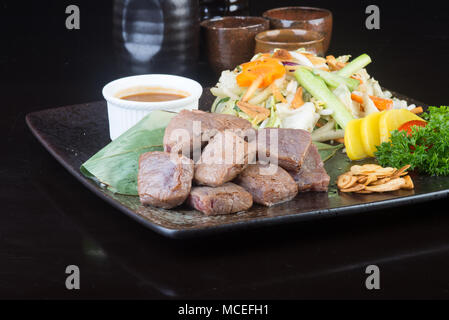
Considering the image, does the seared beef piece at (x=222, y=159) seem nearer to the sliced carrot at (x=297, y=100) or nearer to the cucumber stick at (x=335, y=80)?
the sliced carrot at (x=297, y=100)

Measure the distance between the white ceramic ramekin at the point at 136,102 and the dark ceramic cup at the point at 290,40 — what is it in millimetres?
897

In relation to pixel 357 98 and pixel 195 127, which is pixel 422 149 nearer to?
pixel 357 98

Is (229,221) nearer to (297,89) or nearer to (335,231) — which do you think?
(335,231)

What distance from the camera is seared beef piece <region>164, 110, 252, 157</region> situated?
3033 millimetres

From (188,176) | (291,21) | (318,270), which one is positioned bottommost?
(318,270)

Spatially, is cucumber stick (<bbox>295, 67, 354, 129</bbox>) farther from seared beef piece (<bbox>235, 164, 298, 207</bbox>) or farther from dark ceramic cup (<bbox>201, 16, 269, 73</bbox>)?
seared beef piece (<bbox>235, 164, 298, 207</bbox>)

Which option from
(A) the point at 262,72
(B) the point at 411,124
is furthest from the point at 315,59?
(B) the point at 411,124

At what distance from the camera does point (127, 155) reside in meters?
3.26

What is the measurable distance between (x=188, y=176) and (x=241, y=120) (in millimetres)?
567

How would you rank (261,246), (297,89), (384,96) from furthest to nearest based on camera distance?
(384,96)
(297,89)
(261,246)

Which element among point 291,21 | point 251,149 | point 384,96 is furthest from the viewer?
point 291,21

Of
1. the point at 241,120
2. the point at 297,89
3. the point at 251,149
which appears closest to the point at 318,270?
the point at 251,149

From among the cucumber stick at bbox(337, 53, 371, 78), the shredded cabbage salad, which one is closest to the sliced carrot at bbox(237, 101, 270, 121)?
the shredded cabbage salad

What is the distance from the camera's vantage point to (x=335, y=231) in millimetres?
2834
